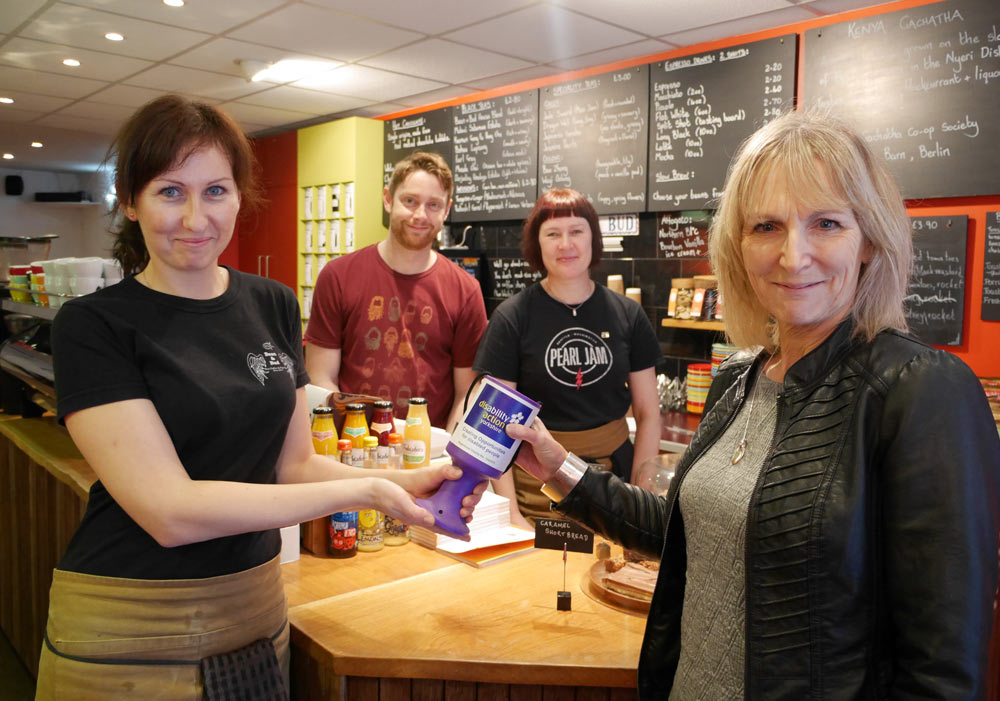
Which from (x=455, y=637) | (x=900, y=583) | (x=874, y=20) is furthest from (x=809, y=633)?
(x=874, y=20)

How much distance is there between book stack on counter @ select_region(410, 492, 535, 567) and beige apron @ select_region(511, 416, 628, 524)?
2.02ft

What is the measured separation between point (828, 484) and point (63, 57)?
19.5 ft

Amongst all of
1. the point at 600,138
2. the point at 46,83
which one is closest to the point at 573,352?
the point at 600,138

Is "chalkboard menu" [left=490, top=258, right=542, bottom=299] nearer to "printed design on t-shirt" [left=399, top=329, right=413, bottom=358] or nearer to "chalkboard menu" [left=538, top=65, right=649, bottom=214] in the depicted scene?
"chalkboard menu" [left=538, top=65, right=649, bottom=214]

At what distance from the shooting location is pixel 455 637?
157cm

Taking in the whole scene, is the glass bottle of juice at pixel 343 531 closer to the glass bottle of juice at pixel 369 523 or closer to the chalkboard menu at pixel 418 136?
the glass bottle of juice at pixel 369 523

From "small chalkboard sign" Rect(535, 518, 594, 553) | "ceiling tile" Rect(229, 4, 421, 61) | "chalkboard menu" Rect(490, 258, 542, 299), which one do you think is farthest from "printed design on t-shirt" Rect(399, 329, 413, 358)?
"chalkboard menu" Rect(490, 258, 542, 299)

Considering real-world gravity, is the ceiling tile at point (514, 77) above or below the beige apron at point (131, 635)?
above

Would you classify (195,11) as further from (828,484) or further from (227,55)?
(828,484)

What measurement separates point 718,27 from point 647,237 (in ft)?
4.22

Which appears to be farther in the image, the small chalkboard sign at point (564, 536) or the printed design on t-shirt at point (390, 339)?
the printed design on t-shirt at point (390, 339)

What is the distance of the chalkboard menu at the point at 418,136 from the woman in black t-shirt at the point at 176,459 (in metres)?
4.89

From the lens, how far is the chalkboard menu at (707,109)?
416 cm

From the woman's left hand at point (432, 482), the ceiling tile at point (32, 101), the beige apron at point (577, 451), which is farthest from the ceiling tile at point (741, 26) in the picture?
the ceiling tile at point (32, 101)
